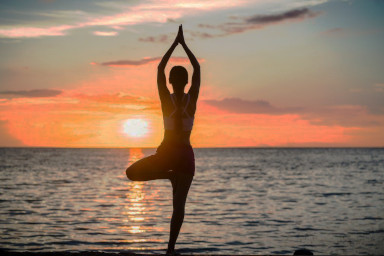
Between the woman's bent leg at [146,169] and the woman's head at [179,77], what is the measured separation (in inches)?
39.9

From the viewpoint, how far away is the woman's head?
6.60 metres

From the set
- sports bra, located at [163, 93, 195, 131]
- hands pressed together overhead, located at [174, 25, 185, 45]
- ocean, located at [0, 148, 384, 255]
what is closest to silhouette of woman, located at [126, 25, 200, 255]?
sports bra, located at [163, 93, 195, 131]

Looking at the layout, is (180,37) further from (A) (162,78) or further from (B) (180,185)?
(B) (180,185)

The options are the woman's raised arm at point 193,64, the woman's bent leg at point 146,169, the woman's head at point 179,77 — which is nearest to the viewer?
the woman's bent leg at point 146,169

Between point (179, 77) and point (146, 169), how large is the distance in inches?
51.2

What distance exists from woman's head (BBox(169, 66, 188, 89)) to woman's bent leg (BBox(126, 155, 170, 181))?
1.01 metres

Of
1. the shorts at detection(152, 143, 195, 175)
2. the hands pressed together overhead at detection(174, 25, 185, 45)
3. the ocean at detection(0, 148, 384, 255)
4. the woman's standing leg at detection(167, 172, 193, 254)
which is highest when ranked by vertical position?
the hands pressed together overhead at detection(174, 25, 185, 45)

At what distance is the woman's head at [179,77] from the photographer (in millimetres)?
6602

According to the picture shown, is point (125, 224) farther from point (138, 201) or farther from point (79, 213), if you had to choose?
point (138, 201)

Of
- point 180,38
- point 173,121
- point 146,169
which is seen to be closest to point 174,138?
point 173,121

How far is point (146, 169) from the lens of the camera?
6477 millimetres

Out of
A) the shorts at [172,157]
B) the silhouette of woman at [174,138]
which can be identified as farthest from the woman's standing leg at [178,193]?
the shorts at [172,157]

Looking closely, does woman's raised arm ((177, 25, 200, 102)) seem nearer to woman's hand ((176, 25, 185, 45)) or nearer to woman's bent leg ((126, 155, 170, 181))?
woman's hand ((176, 25, 185, 45))

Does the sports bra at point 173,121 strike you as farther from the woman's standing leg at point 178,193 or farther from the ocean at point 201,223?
the ocean at point 201,223
